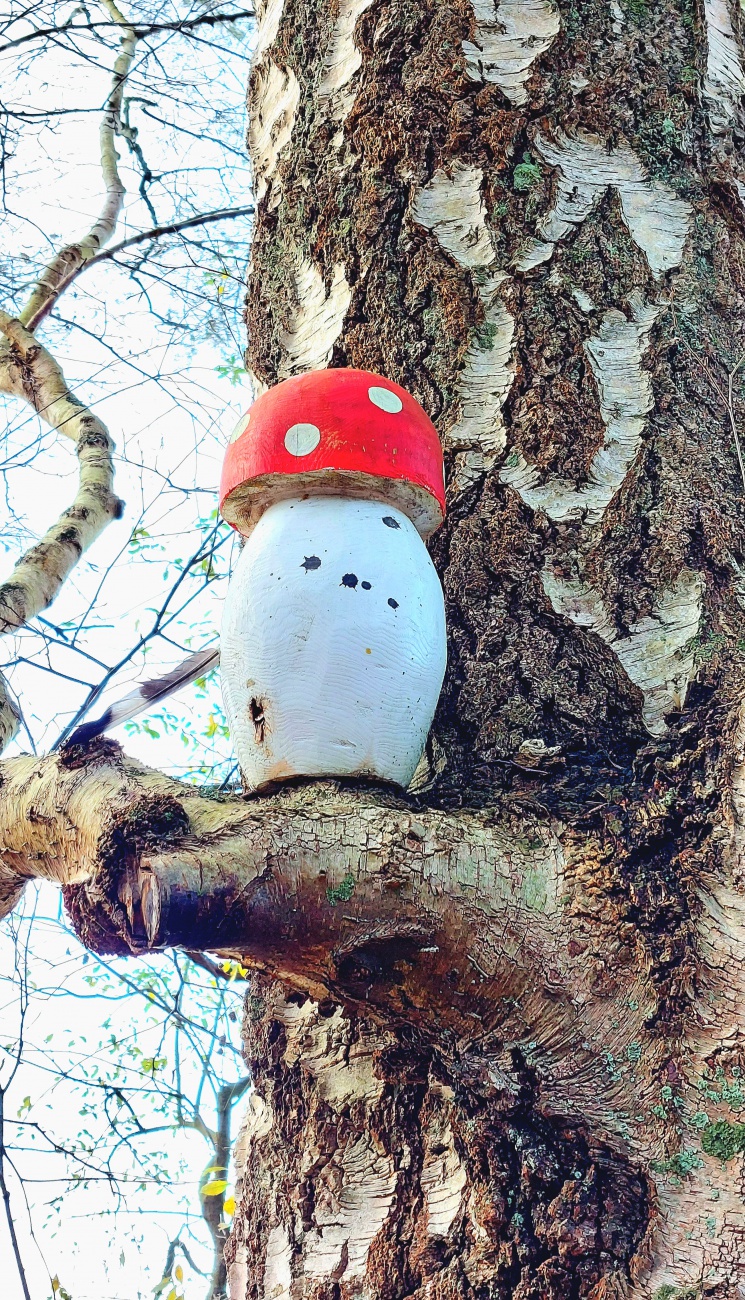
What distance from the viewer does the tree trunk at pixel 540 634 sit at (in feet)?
3.44

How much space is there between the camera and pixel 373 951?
103cm

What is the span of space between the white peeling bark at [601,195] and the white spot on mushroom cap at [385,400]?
0.34 m

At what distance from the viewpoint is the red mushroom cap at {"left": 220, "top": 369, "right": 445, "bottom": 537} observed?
122 centimetres

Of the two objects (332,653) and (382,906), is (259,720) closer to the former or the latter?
(332,653)

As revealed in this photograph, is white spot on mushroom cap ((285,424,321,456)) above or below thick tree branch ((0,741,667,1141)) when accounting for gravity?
above

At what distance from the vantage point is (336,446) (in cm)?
122

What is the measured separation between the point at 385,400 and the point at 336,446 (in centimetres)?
8

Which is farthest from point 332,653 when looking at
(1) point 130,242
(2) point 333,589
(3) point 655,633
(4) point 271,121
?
(1) point 130,242

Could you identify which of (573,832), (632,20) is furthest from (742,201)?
(573,832)

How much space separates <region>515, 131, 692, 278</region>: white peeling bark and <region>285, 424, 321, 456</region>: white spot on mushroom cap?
1.40 feet

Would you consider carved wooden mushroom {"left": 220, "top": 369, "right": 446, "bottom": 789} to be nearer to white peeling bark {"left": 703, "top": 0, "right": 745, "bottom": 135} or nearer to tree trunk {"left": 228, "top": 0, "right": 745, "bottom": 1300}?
A: tree trunk {"left": 228, "top": 0, "right": 745, "bottom": 1300}

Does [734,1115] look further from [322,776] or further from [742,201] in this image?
[742,201]

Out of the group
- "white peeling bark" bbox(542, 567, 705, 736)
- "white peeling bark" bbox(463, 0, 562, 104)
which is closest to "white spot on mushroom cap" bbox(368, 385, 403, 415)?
"white peeling bark" bbox(542, 567, 705, 736)

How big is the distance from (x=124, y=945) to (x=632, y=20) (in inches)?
52.9
